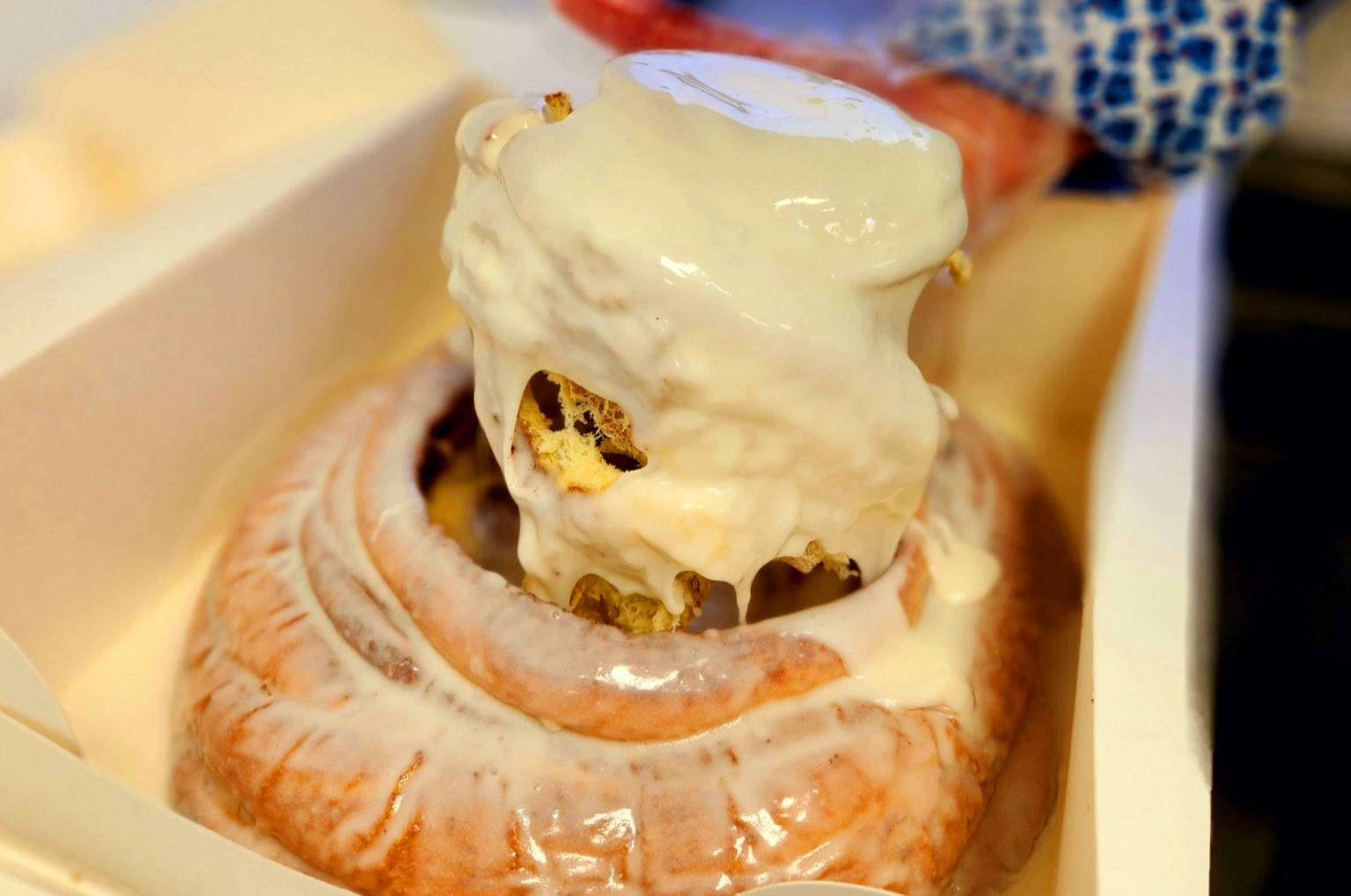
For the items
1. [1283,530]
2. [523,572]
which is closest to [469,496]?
[523,572]

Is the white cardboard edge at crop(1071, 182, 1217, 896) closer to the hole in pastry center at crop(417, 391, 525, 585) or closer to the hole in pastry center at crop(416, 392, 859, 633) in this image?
the hole in pastry center at crop(416, 392, 859, 633)

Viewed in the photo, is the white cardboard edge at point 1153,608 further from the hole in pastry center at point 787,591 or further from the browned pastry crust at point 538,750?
the hole in pastry center at point 787,591

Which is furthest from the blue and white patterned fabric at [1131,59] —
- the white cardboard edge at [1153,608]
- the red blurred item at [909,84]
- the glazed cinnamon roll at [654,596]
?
the glazed cinnamon roll at [654,596]

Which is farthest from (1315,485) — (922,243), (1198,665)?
(922,243)

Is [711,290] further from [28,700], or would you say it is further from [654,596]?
[28,700]

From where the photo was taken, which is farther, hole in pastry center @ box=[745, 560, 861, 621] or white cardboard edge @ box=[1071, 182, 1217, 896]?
hole in pastry center @ box=[745, 560, 861, 621]

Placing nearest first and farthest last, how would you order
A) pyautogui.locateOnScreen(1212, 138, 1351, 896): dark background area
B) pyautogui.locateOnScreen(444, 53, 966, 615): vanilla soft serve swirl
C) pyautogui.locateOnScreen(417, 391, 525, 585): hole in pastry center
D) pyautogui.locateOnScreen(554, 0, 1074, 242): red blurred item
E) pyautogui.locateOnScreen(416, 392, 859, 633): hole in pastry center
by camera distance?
pyautogui.locateOnScreen(444, 53, 966, 615): vanilla soft serve swirl
pyautogui.locateOnScreen(416, 392, 859, 633): hole in pastry center
pyautogui.locateOnScreen(417, 391, 525, 585): hole in pastry center
pyautogui.locateOnScreen(554, 0, 1074, 242): red blurred item
pyautogui.locateOnScreen(1212, 138, 1351, 896): dark background area

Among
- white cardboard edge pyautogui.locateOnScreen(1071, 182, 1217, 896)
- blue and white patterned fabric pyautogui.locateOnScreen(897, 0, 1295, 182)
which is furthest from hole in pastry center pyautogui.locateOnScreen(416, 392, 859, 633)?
blue and white patterned fabric pyautogui.locateOnScreen(897, 0, 1295, 182)
